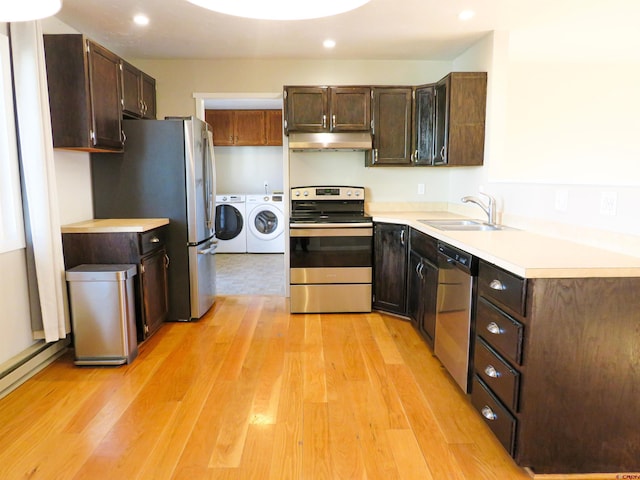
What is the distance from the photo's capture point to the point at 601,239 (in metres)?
2.04

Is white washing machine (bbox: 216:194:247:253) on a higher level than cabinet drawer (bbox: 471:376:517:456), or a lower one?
higher

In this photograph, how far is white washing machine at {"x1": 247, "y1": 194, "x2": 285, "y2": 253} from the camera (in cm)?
664

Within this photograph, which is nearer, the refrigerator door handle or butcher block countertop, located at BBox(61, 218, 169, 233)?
butcher block countertop, located at BBox(61, 218, 169, 233)

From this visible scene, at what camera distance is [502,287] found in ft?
5.88

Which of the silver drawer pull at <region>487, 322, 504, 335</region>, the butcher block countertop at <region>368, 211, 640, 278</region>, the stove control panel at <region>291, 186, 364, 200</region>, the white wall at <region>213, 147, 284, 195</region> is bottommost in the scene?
the silver drawer pull at <region>487, 322, 504, 335</region>

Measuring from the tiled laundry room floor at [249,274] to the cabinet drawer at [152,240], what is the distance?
1.31m

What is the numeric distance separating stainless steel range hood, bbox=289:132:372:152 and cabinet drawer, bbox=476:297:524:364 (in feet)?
7.16

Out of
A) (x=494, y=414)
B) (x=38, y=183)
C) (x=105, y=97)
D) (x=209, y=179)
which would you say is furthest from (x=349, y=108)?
(x=494, y=414)

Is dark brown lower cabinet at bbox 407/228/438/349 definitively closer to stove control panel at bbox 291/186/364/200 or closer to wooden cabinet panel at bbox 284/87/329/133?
stove control panel at bbox 291/186/364/200

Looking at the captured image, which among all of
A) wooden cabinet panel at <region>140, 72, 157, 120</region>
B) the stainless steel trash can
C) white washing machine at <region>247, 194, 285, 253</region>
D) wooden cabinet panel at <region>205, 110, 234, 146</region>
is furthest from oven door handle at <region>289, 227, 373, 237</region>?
wooden cabinet panel at <region>205, 110, 234, 146</region>

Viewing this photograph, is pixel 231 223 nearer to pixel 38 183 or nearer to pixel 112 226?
pixel 112 226

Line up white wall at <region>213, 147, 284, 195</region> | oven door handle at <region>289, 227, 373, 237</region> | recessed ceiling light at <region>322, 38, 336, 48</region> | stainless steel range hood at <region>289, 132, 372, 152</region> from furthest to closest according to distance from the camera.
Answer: white wall at <region>213, 147, 284, 195</region>
stainless steel range hood at <region>289, 132, 372, 152</region>
oven door handle at <region>289, 227, 373, 237</region>
recessed ceiling light at <region>322, 38, 336, 48</region>

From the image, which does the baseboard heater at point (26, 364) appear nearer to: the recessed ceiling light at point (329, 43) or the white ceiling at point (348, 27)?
the white ceiling at point (348, 27)

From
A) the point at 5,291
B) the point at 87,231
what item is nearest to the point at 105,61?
the point at 87,231
